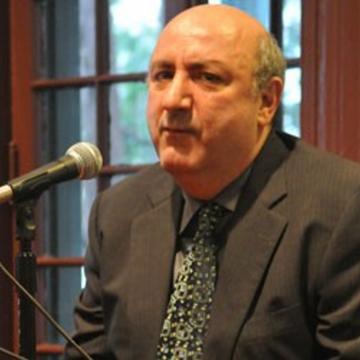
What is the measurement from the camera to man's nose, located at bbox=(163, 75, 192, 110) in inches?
60.4

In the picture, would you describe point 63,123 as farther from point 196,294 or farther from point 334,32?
point 196,294

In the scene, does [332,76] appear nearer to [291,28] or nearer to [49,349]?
[291,28]

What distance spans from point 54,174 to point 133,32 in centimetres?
116

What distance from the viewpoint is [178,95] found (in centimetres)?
154

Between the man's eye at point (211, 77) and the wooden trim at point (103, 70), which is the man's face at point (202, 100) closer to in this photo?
the man's eye at point (211, 77)

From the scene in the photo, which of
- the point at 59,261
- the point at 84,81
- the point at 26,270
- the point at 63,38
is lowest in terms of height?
the point at 59,261

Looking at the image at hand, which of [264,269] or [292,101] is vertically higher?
[292,101]

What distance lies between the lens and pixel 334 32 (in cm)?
206

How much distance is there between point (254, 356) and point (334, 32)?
0.92 m

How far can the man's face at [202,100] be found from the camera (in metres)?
1.54

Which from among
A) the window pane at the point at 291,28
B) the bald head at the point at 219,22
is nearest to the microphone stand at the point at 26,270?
A: the bald head at the point at 219,22

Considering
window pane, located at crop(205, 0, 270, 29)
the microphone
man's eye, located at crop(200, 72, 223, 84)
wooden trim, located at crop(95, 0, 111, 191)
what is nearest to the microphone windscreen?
the microphone

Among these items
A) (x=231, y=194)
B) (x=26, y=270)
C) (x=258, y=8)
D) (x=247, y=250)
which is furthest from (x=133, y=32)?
(x=26, y=270)

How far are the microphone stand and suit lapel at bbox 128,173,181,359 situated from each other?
0.26m
